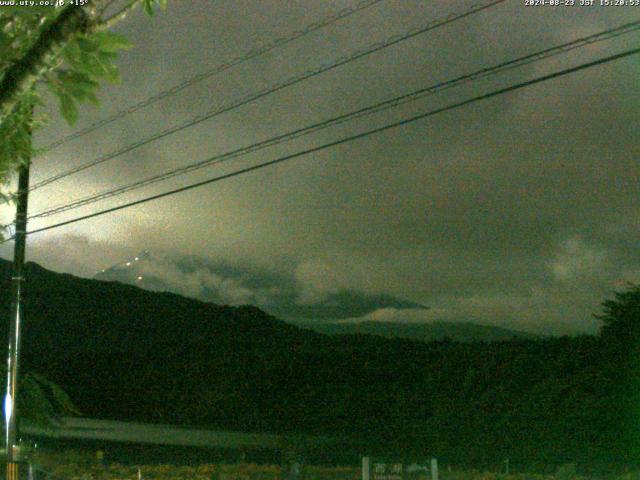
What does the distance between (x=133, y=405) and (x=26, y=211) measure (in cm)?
2441

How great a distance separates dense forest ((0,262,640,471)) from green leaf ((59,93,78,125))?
20350mm

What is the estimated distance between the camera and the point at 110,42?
13.8 ft

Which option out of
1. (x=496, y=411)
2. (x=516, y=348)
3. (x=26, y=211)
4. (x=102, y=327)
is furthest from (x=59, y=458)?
(x=102, y=327)

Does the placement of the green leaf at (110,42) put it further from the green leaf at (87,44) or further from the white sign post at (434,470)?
the white sign post at (434,470)

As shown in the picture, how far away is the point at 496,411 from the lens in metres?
29.2

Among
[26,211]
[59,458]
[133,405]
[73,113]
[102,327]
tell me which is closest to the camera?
[73,113]

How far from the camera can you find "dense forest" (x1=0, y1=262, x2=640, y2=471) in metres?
26.9

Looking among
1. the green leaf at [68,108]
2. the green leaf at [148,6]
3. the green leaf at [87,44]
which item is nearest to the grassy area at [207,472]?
the green leaf at [68,108]

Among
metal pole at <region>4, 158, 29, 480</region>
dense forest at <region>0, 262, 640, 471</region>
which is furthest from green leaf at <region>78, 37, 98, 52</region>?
dense forest at <region>0, 262, 640, 471</region>

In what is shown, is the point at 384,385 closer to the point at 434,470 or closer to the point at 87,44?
the point at 434,470

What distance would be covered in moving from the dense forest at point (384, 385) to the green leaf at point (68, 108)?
66.8 feet

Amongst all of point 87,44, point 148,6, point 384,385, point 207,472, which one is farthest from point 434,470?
point 384,385

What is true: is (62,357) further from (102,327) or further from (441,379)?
(441,379)

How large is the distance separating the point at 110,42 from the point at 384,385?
31.7 m
